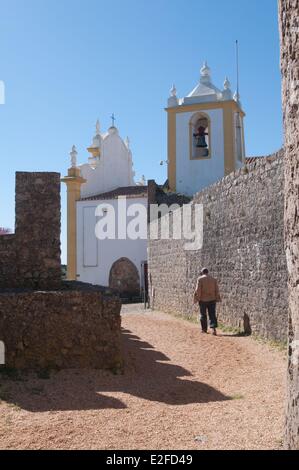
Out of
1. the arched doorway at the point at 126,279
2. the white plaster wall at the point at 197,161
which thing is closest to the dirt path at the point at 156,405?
the arched doorway at the point at 126,279

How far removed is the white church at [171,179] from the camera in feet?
72.7

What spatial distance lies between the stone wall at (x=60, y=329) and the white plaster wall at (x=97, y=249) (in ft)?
53.3

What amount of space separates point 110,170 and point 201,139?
5.16m

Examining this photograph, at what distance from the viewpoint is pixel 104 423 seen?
383cm

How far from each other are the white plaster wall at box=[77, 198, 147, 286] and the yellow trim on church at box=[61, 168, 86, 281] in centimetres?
18

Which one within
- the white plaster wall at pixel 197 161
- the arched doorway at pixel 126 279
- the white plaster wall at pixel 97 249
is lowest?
the arched doorway at pixel 126 279

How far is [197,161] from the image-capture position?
74.9 ft

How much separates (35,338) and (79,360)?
1.73ft

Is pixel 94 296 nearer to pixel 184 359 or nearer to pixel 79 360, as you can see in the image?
pixel 79 360

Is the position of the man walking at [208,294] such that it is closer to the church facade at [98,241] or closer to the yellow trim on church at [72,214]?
the church facade at [98,241]

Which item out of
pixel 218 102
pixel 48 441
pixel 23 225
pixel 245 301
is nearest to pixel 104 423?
pixel 48 441

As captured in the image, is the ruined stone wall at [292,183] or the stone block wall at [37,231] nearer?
the ruined stone wall at [292,183]

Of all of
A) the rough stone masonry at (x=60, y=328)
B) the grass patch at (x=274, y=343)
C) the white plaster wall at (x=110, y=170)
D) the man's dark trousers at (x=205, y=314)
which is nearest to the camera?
the rough stone masonry at (x=60, y=328)

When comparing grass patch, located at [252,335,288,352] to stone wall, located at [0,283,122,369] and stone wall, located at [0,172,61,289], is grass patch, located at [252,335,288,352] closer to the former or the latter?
stone wall, located at [0,283,122,369]
